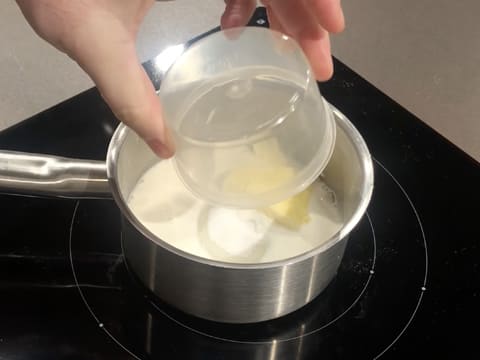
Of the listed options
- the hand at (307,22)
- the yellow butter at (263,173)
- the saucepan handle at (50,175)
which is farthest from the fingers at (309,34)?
the saucepan handle at (50,175)

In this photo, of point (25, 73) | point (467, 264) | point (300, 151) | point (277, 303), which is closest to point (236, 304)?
point (277, 303)

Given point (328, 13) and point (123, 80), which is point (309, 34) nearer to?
point (328, 13)

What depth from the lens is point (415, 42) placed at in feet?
3.20

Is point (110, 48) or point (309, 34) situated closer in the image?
point (110, 48)

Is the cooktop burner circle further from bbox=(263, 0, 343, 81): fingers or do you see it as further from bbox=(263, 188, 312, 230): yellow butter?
bbox=(263, 0, 343, 81): fingers

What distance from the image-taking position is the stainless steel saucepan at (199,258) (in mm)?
544

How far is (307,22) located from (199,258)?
0.26 m

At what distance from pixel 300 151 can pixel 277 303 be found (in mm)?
140

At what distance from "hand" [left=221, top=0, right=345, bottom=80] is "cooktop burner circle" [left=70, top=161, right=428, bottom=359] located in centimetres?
19

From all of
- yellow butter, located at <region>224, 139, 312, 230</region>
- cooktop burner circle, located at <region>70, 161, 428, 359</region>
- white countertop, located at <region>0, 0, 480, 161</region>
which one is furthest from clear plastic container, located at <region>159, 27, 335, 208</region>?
white countertop, located at <region>0, 0, 480, 161</region>

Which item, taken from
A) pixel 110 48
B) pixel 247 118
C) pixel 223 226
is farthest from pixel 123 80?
pixel 223 226

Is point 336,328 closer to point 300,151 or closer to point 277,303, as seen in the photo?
point 277,303

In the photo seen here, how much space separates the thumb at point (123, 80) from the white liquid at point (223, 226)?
18 centimetres

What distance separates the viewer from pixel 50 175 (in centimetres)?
63
